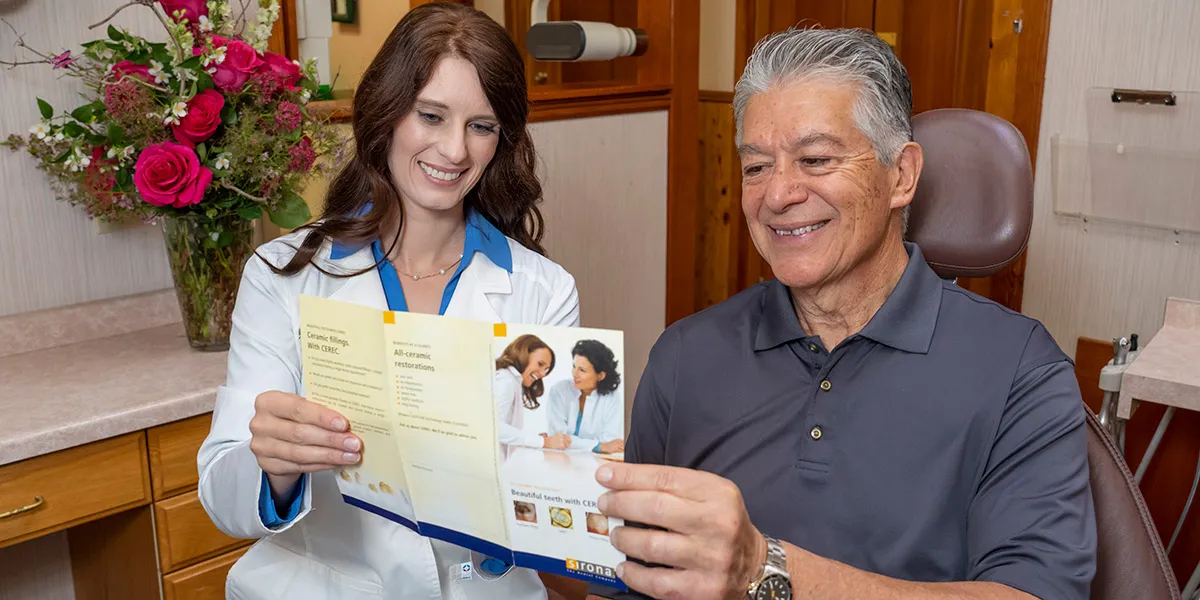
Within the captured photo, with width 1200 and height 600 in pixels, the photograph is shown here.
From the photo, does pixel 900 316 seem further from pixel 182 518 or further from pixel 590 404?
pixel 182 518

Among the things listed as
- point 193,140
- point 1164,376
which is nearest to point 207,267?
point 193,140

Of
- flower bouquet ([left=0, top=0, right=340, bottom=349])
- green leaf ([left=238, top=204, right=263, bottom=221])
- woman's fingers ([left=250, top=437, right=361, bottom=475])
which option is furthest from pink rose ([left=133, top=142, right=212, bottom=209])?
woman's fingers ([left=250, top=437, right=361, bottom=475])

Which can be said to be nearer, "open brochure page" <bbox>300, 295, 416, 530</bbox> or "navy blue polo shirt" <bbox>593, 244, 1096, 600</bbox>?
"open brochure page" <bbox>300, 295, 416, 530</bbox>

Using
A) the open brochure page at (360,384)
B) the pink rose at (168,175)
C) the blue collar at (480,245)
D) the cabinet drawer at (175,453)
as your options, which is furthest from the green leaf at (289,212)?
the open brochure page at (360,384)

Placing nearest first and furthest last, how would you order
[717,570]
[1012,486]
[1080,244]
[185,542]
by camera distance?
[717,570], [1012,486], [185,542], [1080,244]

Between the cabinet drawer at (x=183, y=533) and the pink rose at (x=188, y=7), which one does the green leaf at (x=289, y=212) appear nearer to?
the pink rose at (x=188, y=7)

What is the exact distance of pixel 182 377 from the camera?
1.92 m

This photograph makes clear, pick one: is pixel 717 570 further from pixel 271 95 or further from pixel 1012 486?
pixel 271 95

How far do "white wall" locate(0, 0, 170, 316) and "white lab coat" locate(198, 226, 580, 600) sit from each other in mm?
828

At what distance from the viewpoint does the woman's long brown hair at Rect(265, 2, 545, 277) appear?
4.85 feet

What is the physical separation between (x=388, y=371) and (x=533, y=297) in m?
0.51

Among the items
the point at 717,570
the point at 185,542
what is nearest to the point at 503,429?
the point at 717,570

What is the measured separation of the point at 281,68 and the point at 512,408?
3.85 ft

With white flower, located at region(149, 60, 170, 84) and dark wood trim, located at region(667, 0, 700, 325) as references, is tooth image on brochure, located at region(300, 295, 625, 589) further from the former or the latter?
dark wood trim, located at region(667, 0, 700, 325)
